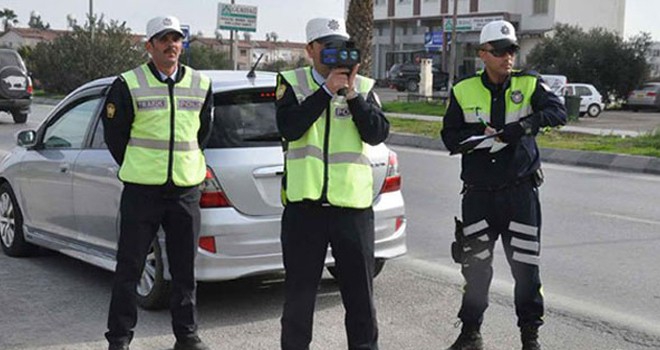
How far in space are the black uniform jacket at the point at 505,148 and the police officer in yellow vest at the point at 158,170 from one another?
59.7 inches

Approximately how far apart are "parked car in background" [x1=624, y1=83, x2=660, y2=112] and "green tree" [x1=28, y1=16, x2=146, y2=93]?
76.5 ft

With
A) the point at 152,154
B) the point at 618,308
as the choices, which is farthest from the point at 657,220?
the point at 152,154

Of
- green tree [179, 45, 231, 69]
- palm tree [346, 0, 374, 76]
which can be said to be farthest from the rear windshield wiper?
green tree [179, 45, 231, 69]

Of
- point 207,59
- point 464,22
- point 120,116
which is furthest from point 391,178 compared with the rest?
point 464,22

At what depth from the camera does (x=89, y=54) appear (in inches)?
1614

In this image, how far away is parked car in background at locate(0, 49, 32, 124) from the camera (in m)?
23.6

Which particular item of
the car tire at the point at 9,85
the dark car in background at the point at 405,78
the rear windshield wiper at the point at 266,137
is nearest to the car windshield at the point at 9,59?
the car tire at the point at 9,85

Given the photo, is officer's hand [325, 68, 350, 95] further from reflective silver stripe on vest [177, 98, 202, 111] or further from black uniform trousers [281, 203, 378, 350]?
reflective silver stripe on vest [177, 98, 202, 111]

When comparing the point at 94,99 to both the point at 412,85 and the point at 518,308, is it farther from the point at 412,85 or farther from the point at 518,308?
the point at 412,85

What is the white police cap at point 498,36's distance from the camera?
4633 millimetres

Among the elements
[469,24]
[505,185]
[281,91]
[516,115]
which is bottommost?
[505,185]

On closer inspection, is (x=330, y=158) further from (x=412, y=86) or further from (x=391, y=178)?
(x=412, y=86)

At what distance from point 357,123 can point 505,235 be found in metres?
1.47

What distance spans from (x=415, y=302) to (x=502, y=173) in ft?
5.31
